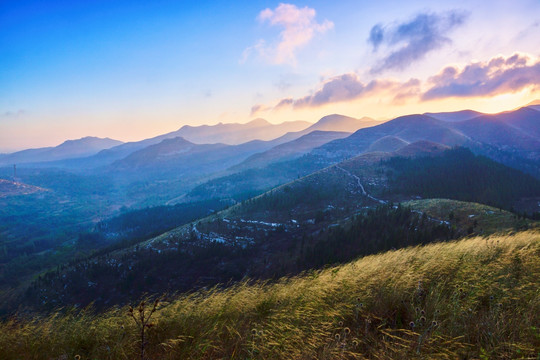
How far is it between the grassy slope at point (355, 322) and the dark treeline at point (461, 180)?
106m

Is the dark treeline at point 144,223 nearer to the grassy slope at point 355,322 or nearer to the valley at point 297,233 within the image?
the valley at point 297,233

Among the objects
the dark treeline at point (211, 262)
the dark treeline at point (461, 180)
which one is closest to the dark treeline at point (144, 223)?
the dark treeline at point (211, 262)

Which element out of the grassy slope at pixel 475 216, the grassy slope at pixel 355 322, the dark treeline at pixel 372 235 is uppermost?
the grassy slope at pixel 355 322

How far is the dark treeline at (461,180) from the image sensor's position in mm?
107500

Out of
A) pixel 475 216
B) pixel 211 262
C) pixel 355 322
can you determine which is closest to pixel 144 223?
pixel 211 262

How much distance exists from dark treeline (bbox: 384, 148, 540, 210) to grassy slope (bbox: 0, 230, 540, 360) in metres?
106

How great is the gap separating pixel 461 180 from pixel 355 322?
145692mm

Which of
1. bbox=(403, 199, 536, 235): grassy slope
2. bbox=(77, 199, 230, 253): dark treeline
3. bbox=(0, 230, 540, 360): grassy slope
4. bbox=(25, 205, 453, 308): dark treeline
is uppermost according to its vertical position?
bbox=(0, 230, 540, 360): grassy slope

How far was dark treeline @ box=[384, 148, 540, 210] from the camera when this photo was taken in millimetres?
107500

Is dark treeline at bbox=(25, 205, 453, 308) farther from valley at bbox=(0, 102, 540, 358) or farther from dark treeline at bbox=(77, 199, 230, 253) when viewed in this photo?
dark treeline at bbox=(77, 199, 230, 253)

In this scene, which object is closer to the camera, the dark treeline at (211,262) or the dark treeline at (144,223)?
the dark treeline at (211,262)

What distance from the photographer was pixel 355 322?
24.2 feet

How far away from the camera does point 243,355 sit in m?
6.50

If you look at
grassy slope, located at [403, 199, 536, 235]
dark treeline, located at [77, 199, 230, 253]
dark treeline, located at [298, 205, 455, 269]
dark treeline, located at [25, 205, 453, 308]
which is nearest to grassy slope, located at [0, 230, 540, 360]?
grassy slope, located at [403, 199, 536, 235]
